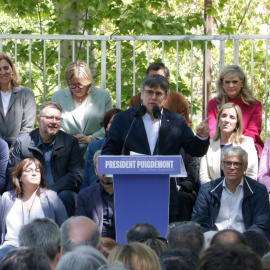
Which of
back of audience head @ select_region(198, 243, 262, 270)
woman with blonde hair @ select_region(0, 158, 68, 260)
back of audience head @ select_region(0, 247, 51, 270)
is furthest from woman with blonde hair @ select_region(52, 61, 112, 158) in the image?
back of audience head @ select_region(198, 243, 262, 270)

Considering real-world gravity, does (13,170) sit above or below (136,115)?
below

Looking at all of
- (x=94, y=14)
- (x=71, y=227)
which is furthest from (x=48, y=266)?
(x=94, y=14)

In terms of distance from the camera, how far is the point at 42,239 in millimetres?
4539

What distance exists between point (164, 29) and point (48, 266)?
27.8 feet

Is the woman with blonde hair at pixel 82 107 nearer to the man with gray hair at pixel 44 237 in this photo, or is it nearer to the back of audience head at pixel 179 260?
the man with gray hair at pixel 44 237

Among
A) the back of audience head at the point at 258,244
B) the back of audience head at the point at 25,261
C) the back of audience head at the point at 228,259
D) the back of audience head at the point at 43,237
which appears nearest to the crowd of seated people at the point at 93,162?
the back of audience head at the point at 258,244

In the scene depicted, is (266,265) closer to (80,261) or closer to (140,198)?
(80,261)

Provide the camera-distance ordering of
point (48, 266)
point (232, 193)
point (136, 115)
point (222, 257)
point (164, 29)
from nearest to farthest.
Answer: point (222, 257)
point (48, 266)
point (136, 115)
point (232, 193)
point (164, 29)

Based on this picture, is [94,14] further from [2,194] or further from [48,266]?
[48,266]

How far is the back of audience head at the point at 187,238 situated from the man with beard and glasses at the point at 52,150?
2.83m

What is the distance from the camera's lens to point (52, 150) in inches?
299

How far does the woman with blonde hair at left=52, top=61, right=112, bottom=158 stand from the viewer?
8.14 meters

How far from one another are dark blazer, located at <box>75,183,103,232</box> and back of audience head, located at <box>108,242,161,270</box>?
3.00 metres

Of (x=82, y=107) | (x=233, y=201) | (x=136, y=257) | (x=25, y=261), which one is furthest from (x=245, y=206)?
(x=25, y=261)
